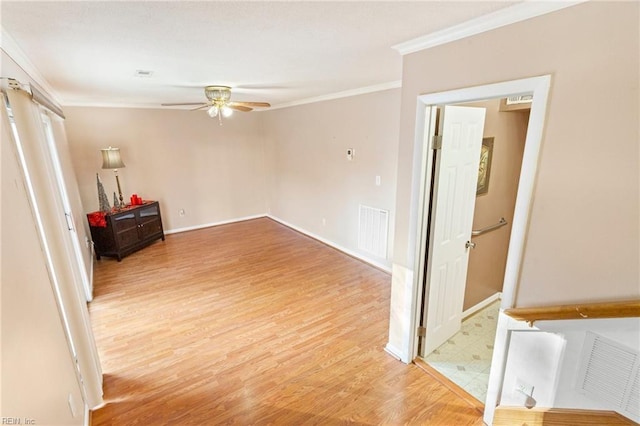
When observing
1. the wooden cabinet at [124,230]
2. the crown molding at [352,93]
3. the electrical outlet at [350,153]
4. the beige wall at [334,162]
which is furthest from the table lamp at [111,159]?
the electrical outlet at [350,153]

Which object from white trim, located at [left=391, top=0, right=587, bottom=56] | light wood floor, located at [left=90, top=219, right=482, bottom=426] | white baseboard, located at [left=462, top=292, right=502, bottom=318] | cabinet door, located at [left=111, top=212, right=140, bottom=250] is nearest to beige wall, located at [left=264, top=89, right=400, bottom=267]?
light wood floor, located at [left=90, top=219, right=482, bottom=426]

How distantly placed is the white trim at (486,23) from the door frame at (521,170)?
0.27 m

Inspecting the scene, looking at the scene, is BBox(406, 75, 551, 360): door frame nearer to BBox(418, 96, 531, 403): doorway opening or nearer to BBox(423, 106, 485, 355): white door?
BBox(423, 106, 485, 355): white door

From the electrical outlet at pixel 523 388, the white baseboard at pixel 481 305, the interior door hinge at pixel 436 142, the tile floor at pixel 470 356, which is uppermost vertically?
the interior door hinge at pixel 436 142

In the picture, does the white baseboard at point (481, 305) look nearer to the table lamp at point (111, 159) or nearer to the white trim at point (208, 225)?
the white trim at point (208, 225)

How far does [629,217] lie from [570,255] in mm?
275

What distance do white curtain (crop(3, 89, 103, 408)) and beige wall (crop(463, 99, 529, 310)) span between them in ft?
10.4

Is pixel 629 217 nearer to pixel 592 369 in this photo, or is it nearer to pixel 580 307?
pixel 580 307

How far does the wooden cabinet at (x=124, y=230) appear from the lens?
4227mm

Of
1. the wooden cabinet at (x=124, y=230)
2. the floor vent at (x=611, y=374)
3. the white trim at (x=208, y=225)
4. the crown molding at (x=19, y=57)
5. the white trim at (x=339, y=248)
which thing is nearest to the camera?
the floor vent at (x=611, y=374)

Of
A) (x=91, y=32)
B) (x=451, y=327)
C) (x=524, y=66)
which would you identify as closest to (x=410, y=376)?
(x=451, y=327)

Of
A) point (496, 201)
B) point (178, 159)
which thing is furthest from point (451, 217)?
point (178, 159)

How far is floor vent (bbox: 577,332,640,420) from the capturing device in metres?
1.24

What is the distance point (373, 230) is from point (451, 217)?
5.80 ft
